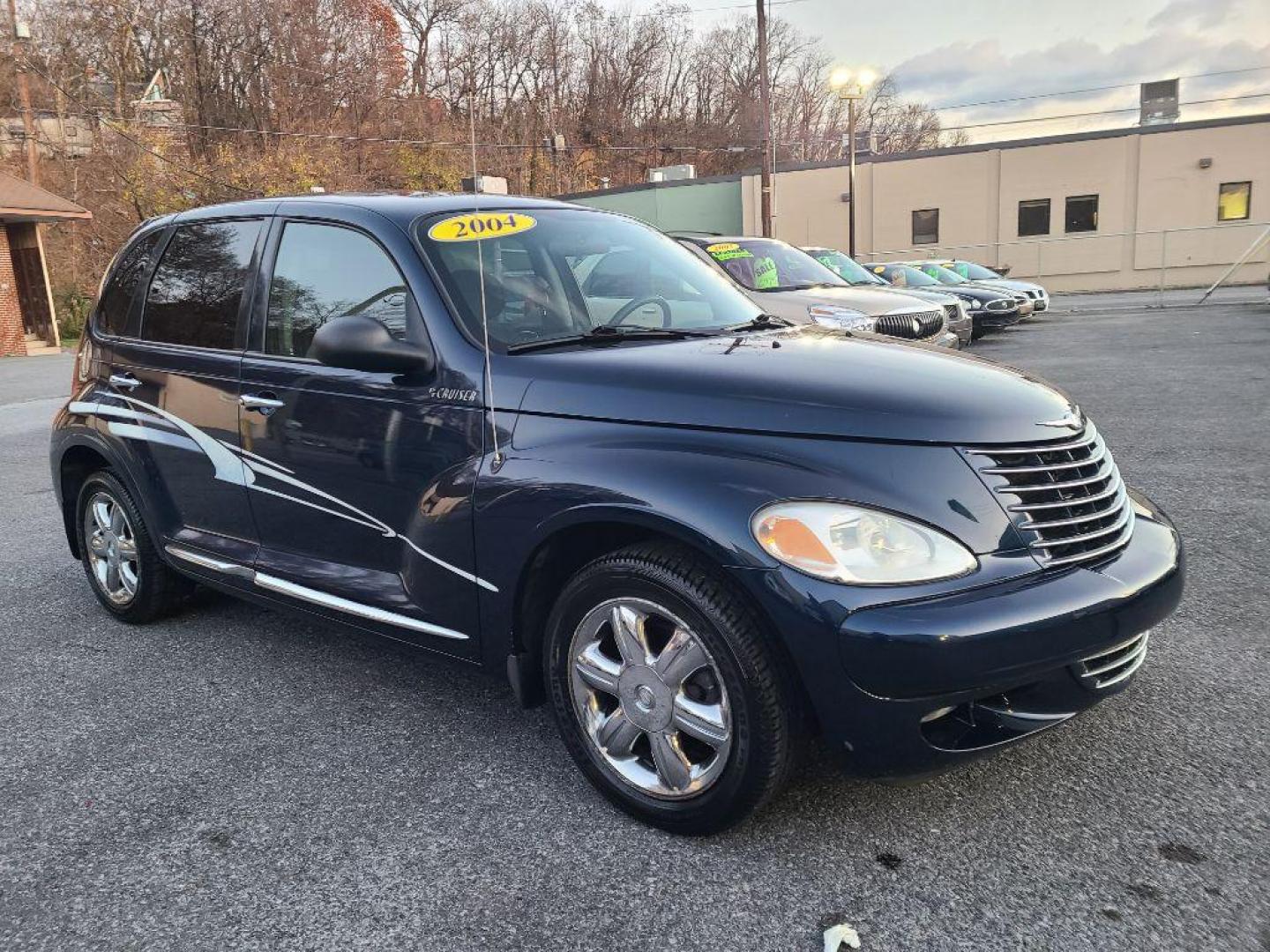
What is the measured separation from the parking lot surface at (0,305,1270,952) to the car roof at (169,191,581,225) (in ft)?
5.46

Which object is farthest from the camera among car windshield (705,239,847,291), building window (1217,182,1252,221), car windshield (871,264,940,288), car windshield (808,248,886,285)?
building window (1217,182,1252,221)

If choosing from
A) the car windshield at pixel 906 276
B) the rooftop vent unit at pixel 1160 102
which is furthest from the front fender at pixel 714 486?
the rooftop vent unit at pixel 1160 102

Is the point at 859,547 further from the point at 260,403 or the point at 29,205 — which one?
the point at 29,205

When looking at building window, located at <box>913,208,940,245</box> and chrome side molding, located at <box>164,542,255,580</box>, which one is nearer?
chrome side molding, located at <box>164,542,255,580</box>

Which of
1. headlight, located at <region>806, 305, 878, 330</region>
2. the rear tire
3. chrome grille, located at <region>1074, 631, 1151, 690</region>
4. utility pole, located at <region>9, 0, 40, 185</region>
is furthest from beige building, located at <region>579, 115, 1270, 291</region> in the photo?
the rear tire

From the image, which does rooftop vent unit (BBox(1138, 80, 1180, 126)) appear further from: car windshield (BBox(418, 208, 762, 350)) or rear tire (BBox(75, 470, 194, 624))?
rear tire (BBox(75, 470, 194, 624))

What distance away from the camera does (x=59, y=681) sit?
393 cm

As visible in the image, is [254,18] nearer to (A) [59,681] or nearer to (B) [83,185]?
(B) [83,185]

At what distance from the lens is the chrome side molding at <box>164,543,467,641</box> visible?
3.12 meters

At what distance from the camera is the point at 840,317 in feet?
27.9

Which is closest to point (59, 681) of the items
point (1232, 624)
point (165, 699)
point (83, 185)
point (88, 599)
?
point (165, 699)

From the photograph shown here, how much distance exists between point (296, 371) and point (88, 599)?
2474mm

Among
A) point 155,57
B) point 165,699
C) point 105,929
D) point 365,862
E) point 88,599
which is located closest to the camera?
point 105,929

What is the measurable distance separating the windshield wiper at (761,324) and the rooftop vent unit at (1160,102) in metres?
39.5
